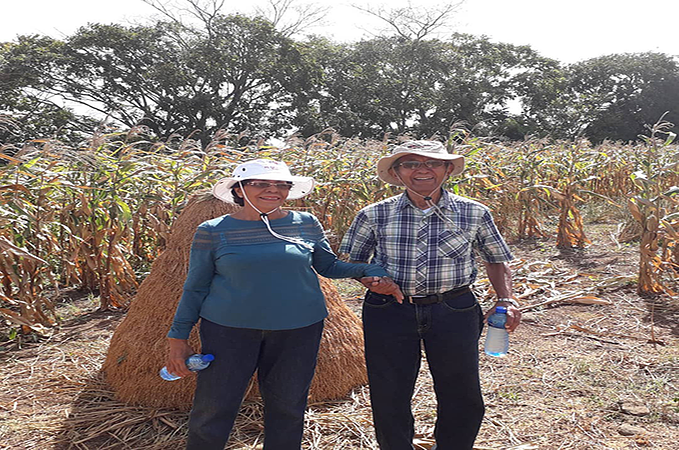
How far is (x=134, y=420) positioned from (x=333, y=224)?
3.91 m

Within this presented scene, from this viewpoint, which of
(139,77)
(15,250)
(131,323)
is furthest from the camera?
(139,77)

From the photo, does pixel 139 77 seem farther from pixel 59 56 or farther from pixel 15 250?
pixel 15 250

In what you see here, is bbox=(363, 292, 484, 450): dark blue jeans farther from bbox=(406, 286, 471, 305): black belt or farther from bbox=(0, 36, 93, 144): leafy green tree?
bbox=(0, 36, 93, 144): leafy green tree

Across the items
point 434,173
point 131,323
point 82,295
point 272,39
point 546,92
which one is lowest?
point 82,295

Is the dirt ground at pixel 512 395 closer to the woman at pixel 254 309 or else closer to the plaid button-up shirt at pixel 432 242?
the woman at pixel 254 309

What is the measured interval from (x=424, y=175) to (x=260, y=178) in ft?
1.92

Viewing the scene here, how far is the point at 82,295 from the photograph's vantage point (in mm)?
4867

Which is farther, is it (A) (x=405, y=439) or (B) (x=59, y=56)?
(B) (x=59, y=56)

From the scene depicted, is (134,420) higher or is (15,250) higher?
(15,250)

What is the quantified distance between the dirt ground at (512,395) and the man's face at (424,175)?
117 centimetres

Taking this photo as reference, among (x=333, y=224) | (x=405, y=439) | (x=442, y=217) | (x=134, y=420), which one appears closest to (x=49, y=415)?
(x=134, y=420)

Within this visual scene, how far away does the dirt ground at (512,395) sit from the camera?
94.5 inches

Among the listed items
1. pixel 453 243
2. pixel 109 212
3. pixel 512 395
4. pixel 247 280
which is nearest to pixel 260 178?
pixel 247 280

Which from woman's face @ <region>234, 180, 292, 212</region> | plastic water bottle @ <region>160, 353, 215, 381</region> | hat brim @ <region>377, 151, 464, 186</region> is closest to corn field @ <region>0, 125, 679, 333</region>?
plastic water bottle @ <region>160, 353, 215, 381</region>
